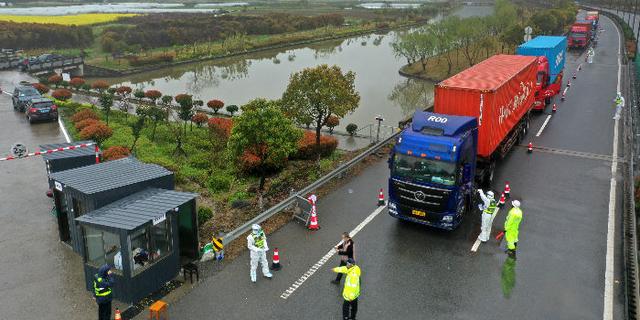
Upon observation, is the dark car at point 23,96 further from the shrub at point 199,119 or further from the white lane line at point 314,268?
the white lane line at point 314,268

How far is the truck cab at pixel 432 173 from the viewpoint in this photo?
14.7 m

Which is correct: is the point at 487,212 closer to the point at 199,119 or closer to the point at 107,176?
the point at 107,176

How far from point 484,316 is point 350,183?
30.0 feet

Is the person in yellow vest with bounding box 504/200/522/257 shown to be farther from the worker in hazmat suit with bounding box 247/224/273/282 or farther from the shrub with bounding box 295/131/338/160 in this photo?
the shrub with bounding box 295/131/338/160

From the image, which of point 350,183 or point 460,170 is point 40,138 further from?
point 460,170

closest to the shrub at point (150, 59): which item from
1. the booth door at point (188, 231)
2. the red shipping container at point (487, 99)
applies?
the red shipping container at point (487, 99)

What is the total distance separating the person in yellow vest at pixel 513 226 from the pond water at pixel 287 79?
18304 millimetres

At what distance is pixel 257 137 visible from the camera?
17.8 metres

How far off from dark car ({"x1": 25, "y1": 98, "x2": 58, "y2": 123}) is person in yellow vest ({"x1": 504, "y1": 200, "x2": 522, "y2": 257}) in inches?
1036

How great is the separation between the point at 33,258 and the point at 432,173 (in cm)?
1168

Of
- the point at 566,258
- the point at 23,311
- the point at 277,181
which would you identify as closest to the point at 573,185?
the point at 566,258

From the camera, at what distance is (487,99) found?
57.9 ft

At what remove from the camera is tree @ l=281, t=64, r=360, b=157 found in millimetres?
21797

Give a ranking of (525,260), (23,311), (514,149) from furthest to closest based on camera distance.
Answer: (514,149), (525,260), (23,311)
